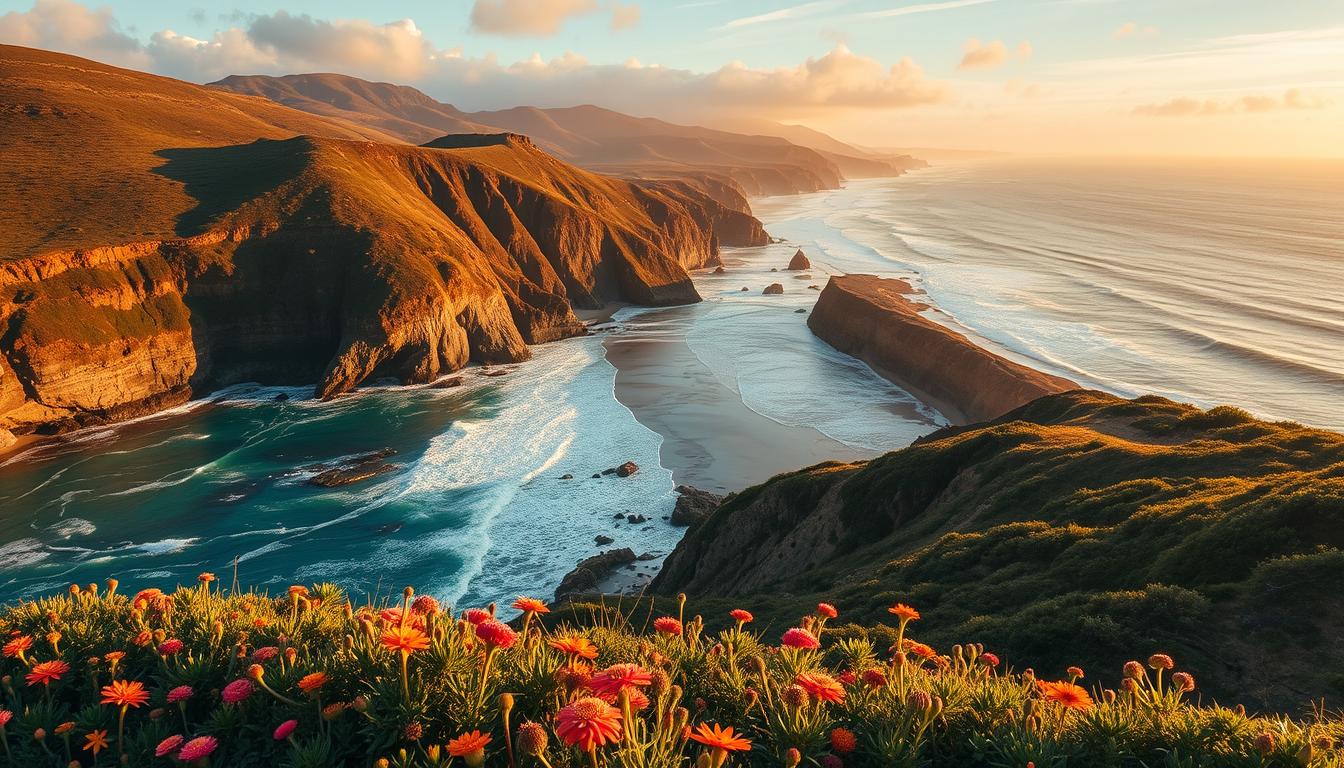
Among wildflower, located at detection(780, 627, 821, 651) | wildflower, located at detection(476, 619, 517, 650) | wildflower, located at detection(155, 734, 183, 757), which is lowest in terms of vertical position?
wildflower, located at detection(155, 734, 183, 757)

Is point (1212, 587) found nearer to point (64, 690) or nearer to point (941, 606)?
point (941, 606)

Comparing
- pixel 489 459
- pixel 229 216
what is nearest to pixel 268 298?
pixel 229 216

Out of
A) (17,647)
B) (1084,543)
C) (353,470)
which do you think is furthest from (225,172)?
(1084,543)

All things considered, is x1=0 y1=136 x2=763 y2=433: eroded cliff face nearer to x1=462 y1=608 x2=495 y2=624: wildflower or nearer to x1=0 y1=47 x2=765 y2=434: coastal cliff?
x1=0 y1=47 x2=765 y2=434: coastal cliff

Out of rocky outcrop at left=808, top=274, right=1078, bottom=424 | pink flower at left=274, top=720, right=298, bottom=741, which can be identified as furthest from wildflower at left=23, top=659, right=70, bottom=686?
rocky outcrop at left=808, top=274, right=1078, bottom=424

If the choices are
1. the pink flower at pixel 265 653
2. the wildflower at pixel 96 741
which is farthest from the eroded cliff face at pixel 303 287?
the pink flower at pixel 265 653

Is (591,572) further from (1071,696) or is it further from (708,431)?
(1071,696)

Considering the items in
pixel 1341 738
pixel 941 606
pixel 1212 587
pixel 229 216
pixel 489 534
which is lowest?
pixel 489 534
